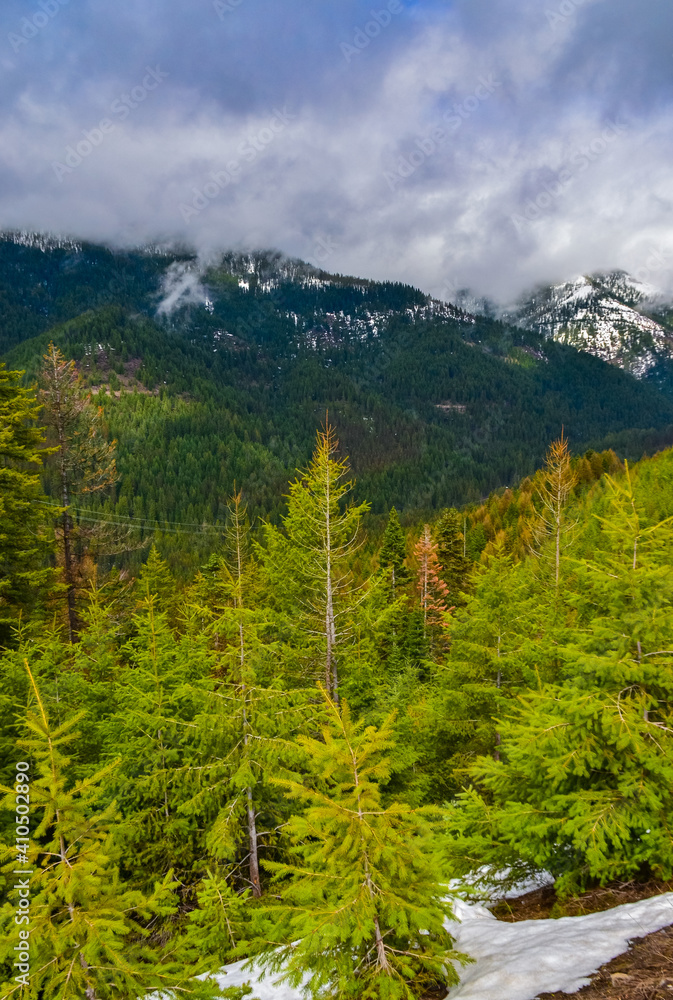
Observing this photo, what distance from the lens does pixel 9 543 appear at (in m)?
14.4

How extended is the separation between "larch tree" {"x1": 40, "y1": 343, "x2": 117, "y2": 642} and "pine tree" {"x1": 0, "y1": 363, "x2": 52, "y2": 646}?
3.08 m

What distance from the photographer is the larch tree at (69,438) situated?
19.0m

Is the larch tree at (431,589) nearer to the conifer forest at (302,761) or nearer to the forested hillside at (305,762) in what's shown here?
the conifer forest at (302,761)

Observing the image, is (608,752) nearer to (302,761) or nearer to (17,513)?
(302,761)

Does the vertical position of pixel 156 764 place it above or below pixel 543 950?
above

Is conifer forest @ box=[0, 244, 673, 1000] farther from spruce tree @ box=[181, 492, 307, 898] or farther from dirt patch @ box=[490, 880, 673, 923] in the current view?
dirt patch @ box=[490, 880, 673, 923]

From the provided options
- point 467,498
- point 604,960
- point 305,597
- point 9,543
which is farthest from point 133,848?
point 467,498

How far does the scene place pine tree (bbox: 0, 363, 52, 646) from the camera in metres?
14.2

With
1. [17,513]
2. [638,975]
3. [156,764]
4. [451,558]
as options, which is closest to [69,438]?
[17,513]

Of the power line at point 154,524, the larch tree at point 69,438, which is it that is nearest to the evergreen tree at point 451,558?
the larch tree at point 69,438

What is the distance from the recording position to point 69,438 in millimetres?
19625

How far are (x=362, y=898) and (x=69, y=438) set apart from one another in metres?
20.0

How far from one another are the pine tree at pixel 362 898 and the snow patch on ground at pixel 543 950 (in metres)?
0.43

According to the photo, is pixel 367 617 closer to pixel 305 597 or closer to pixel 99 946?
pixel 305 597
